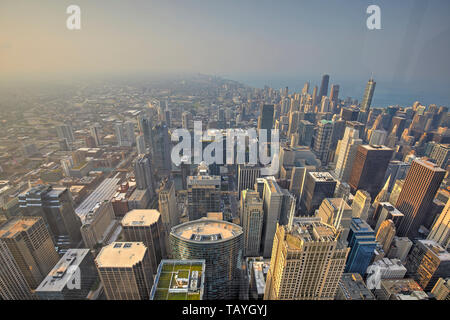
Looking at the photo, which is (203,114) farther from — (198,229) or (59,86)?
(198,229)

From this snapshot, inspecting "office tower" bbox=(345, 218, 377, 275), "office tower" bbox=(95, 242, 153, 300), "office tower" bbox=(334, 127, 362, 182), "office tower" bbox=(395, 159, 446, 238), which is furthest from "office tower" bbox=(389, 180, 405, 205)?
"office tower" bbox=(95, 242, 153, 300)

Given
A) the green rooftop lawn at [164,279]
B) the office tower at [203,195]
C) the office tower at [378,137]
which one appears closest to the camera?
the green rooftop lawn at [164,279]

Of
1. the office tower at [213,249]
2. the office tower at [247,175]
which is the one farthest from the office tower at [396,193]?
the office tower at [213,249]

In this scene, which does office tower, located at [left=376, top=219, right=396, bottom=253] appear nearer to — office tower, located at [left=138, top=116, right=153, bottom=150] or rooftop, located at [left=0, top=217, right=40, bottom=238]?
office tower, located at [left=138, top=116, right=153, bottom=150]

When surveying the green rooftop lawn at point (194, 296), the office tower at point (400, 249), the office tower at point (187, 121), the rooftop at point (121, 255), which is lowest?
the office tower at point (400, 249)

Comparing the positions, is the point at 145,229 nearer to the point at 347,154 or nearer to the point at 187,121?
the point at 187,121

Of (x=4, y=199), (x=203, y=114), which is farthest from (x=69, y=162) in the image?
(x=203, y=114)
